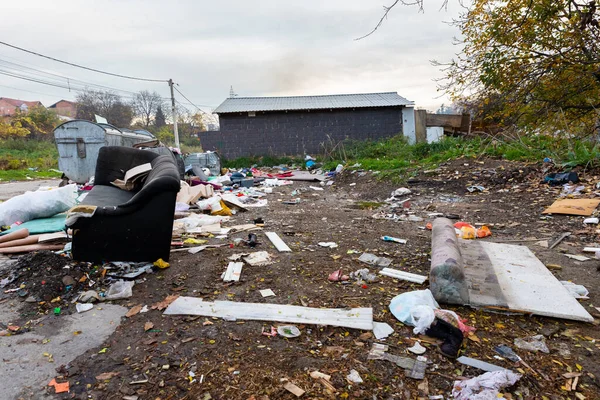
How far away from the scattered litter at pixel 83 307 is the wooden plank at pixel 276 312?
0.61m

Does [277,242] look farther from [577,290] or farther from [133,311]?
[577,290]

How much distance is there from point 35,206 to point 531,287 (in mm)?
5606

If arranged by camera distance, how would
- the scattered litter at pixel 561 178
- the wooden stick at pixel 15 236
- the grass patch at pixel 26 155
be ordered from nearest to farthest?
1. the wooden stick at pixel 15 236
2. the scattered litter at pixel 561 178
3. the grass patch at pixel 26 155

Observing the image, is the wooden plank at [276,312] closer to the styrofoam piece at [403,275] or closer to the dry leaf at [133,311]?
the dry leaf at [133,311]

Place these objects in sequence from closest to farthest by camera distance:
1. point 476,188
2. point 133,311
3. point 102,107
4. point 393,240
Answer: point 133,311 → point 393,240 → point 476,188 → point 102,107

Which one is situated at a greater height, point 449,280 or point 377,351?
point 449,280

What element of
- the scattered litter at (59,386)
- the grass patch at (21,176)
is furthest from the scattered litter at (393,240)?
the grass patch at (21,176)

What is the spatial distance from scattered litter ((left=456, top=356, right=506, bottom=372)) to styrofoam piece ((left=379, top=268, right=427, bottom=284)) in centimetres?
94

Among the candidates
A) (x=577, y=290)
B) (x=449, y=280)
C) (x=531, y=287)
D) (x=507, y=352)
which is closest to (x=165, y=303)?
(x=449, y=280)

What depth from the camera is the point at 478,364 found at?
1.74 metres

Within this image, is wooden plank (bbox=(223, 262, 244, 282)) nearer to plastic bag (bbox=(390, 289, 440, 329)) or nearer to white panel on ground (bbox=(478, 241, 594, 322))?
plastic bag (bbox=(390, 289, 440, 329))

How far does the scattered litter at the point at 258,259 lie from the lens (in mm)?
3189

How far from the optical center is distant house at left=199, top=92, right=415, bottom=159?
561 inches

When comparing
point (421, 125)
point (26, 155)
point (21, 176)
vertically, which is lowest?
point (21, 176)
